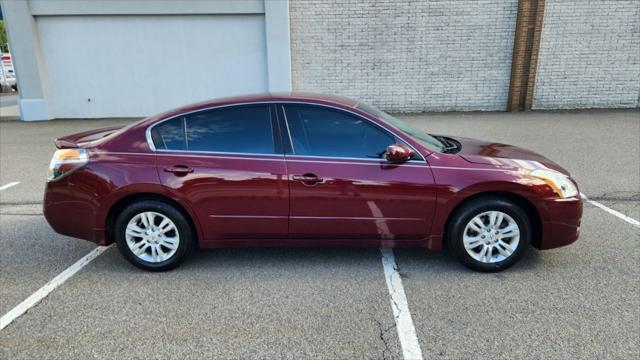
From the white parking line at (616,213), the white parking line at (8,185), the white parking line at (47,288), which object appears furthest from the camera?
the white parking line at (8,185)

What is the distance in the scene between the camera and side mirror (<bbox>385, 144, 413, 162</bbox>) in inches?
140

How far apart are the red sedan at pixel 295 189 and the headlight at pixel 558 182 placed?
0.01m

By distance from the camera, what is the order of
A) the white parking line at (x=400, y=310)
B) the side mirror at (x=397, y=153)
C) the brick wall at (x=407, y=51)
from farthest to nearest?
the brick wall at (x=407, y=51), the side mirror at (x=397, y=153), the white parking line at (x=400, y=310)

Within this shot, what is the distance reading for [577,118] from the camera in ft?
37.2

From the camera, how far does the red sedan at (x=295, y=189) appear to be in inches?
142

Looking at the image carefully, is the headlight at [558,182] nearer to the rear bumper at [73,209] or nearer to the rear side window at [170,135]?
the rear side window at [170,135]

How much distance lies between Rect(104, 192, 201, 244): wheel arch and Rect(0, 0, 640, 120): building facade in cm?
880

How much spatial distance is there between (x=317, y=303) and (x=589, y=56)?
40.6 ft

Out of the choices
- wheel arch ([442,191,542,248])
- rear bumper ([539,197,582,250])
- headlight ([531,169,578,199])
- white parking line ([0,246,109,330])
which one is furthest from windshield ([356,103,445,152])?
white parking line ([0,246,109,330])

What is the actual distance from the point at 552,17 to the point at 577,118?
2.88 m

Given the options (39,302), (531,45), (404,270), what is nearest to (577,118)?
(531,45)

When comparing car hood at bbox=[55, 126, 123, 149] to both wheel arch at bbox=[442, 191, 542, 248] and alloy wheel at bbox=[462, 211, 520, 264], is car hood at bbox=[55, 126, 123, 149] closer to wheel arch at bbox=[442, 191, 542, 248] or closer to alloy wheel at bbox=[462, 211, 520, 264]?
wheel arch at bbox=[442, 191, 542, 248]

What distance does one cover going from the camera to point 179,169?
365 cm

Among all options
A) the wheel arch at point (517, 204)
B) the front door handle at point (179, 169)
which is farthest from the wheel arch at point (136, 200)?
the wheel arch at point (517, 204)
